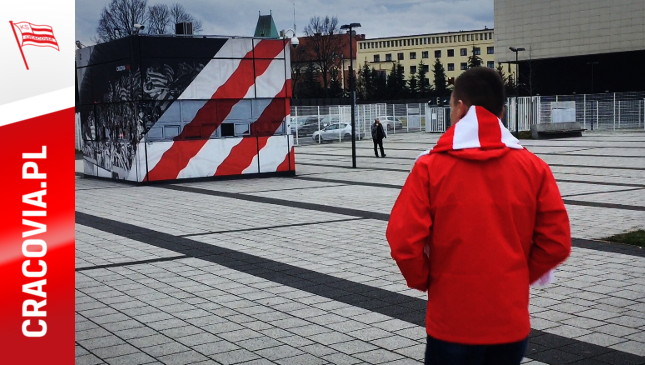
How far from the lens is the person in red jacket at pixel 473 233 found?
2.80 meters

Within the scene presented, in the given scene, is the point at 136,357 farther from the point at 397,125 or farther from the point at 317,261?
the point at 397,125

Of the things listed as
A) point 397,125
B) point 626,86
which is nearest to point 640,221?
point 397,125

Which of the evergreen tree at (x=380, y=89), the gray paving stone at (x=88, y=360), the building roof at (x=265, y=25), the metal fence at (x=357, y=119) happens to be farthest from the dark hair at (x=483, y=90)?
the evergreen tree at (x=380, y=89)

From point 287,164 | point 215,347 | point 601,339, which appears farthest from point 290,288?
point 287,164

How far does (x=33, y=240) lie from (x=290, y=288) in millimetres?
5234

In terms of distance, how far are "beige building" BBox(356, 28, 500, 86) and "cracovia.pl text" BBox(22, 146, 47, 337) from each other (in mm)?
126099

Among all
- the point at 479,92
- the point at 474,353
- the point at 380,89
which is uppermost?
the point at 380,89

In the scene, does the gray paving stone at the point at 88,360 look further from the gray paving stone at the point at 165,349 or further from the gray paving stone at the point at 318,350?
the gray paving stone at the point at 318,350

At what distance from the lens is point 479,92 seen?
292cm

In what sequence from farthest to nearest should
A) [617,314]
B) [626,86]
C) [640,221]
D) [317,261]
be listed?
1. [626,86]
2. [640,221]
3. [317,261]
4. [617,314]

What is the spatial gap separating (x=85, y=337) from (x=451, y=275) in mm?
3991

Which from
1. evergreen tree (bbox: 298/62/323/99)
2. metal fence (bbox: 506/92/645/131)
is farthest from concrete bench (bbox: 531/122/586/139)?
evergreen tree (bbox: 298/62/323/99)

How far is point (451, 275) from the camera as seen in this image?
2.84m

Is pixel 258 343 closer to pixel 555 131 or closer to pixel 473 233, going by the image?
pixel 473 233
